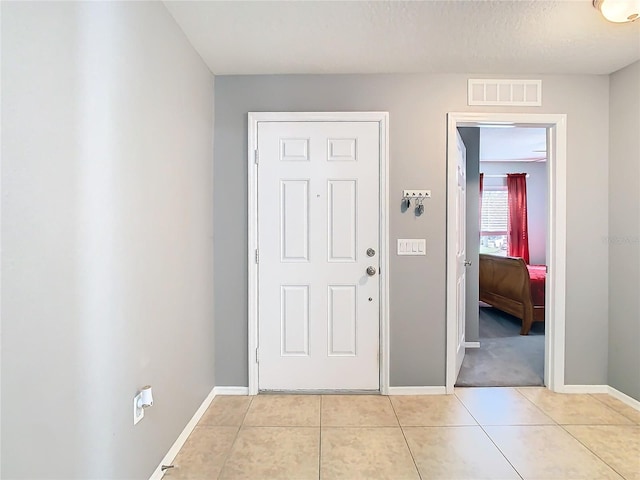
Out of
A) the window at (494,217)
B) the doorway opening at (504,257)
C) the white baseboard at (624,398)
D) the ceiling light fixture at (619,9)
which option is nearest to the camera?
the ceiling light fixture at (619,9)

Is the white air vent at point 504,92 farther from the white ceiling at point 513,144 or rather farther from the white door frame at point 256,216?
the white ceiling at point 513,144

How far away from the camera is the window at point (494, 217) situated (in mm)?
6422

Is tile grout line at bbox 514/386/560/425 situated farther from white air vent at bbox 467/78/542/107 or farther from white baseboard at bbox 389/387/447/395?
white air vent at bbox 467/78/542/107

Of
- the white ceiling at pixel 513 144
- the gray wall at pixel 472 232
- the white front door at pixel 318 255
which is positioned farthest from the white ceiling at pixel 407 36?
the white ceiling at pixel 513 144

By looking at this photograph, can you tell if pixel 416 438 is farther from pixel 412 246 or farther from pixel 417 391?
pixel 412 246

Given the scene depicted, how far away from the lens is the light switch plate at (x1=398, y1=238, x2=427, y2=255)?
2.40m

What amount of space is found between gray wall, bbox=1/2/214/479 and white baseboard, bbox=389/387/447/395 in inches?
56.4

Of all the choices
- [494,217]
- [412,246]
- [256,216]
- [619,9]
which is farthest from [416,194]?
[494,217]

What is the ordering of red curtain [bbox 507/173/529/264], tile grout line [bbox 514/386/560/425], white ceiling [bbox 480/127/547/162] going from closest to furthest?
tile grout line [bbox 514/386/560/425] → white ceiling [bbox 480/127/547/162] → red curtain [bbox 507/173/529/264]

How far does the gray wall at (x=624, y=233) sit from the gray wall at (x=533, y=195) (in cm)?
412

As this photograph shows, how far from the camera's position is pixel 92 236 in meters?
1.16

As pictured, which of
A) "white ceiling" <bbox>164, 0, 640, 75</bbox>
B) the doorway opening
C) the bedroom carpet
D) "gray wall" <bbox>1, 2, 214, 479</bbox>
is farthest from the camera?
the doorway opening

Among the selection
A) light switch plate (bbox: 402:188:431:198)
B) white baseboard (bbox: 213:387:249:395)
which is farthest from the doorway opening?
white baseboard (bbox: 213:387:249:395)

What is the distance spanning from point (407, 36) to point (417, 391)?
238 cm
